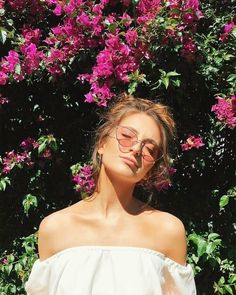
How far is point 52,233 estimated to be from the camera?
1.63 meters

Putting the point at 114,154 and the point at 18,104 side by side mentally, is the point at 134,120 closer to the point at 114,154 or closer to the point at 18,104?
the point at 114,154

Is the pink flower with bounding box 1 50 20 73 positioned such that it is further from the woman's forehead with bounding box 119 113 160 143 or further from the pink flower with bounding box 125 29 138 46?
the woman's forehead with bounding box 119 113 160 143

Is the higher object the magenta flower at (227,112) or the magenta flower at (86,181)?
the magenta flower at (227,112)

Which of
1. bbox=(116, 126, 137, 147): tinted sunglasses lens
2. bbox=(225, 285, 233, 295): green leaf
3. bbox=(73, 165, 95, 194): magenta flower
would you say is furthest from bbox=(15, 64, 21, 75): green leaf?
bbox=(225, 285, 233, 295): green leaf

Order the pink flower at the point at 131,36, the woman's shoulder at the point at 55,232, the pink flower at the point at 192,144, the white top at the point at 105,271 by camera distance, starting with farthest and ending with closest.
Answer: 1. the pink flower at the point at 192,144
2. the pink flower at the point at 131,36
3. the woman's shoulder at the point at 55,232
4. the white top at the point at 105,271

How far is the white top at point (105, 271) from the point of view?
1.50 meters

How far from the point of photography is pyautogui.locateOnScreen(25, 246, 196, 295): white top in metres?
1.50

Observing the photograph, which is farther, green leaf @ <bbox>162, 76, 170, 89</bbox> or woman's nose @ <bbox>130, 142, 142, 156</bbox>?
green leaf @ <bbox>162, 76, 170, 89</bbox>

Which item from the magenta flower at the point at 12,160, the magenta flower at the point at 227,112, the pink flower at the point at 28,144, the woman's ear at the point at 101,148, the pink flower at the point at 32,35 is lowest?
the magenta flower at the point at 12,160

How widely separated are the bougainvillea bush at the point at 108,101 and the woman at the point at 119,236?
511 millimetres

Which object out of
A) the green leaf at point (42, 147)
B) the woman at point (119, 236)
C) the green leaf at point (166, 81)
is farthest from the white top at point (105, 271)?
the green leaf at point (42, 147)

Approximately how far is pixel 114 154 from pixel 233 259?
1299 millimetres

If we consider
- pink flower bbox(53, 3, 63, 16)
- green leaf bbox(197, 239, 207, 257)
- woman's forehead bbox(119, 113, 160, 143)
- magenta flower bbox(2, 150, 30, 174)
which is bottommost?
green leaf bbox(197, 239, 207, 257)

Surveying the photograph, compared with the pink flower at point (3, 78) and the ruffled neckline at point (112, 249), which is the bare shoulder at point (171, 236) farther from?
the pink flower at point (3, 78)
